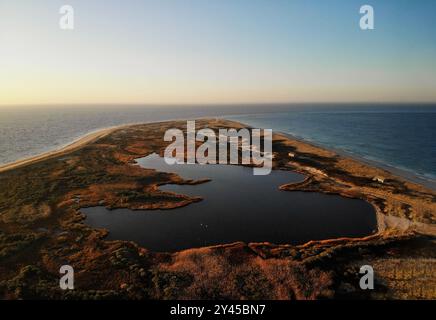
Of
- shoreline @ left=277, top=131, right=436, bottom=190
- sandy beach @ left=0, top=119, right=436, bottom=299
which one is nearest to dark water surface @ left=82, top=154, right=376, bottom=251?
sandy beach @ left=0, top=119, right=436, bottom=299

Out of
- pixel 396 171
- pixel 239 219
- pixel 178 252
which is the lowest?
pixel 178 252

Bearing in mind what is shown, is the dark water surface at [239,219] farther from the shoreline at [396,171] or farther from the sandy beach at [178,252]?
the shoreline at [396,171]

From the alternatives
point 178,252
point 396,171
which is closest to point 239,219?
point 178,252

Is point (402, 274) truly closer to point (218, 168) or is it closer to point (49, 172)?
point (218, 168)

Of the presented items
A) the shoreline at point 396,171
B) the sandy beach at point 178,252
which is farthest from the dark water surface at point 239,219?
the shoreline at point 396,171

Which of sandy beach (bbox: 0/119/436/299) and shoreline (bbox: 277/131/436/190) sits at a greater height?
shoreline (bbox: 277/131/436/190)

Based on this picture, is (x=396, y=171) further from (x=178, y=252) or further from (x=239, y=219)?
(x=178, y=252)

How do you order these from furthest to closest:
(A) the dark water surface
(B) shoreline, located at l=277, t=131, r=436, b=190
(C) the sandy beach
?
(B) shoreline, located at l=277, t=131, r=436, b=190, (A) the dark water surface, (C) the sandy beach

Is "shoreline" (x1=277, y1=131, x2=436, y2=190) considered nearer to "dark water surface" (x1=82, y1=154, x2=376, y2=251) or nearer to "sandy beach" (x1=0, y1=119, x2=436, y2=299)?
"sandy beach" (x1=0, y1=119, x2=436, y2=299)
